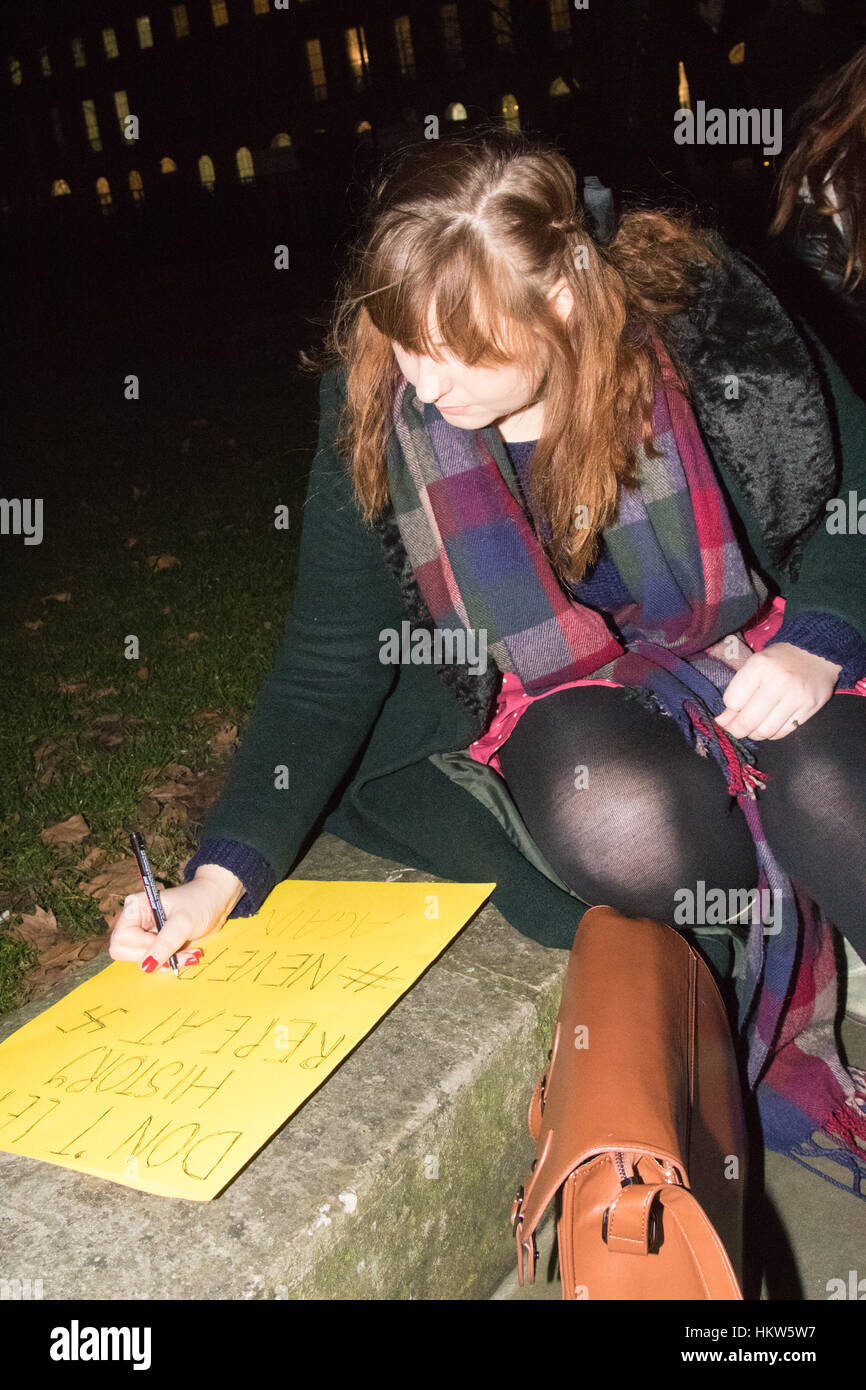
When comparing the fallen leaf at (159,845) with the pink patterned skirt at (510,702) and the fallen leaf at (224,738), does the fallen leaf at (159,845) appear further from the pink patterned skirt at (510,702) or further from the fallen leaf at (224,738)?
the pink patterned skirt at (510,702)

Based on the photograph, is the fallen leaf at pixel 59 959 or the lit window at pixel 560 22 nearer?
the fallen leaf at pixel 59 959

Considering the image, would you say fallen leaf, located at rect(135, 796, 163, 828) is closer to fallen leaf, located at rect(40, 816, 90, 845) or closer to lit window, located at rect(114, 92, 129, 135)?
fallen leaf, located at rect(40, 816, 90, 845)

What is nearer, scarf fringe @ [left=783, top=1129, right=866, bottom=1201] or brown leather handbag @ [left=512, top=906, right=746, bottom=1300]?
brown leather handbag @ [left=512, top=906, right=746, bottom=1300]

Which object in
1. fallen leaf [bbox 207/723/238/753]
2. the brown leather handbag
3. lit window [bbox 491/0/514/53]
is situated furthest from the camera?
lit window [bbox 491/0/514/53]

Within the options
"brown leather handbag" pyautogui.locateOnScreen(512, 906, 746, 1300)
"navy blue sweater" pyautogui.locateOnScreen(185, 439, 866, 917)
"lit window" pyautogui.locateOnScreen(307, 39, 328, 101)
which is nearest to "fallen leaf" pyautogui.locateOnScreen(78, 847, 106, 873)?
"navy blue sweater" pyautogui.locateOnScreen(185, 439, 866, 917)

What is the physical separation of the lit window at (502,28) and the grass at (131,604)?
33.1m

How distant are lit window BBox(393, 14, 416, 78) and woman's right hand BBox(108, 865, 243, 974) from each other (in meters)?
46.0

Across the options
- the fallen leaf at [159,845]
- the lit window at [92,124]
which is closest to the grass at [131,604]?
the fallen leaf at [159,845]

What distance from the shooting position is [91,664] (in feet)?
15.3

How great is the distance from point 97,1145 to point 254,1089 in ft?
0.77

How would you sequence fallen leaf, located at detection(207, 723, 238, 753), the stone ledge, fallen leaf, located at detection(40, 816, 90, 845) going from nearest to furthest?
1. the stone ledge
2. fallen leaf, located at detection(40, 816, 90, 845)
3. fallen leaf, located at detection(207, 723, 238, 753)

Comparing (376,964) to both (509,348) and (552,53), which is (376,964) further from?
(552,53)

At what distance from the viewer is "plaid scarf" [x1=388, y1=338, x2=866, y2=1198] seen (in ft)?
6.43

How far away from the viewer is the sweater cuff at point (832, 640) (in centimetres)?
195
